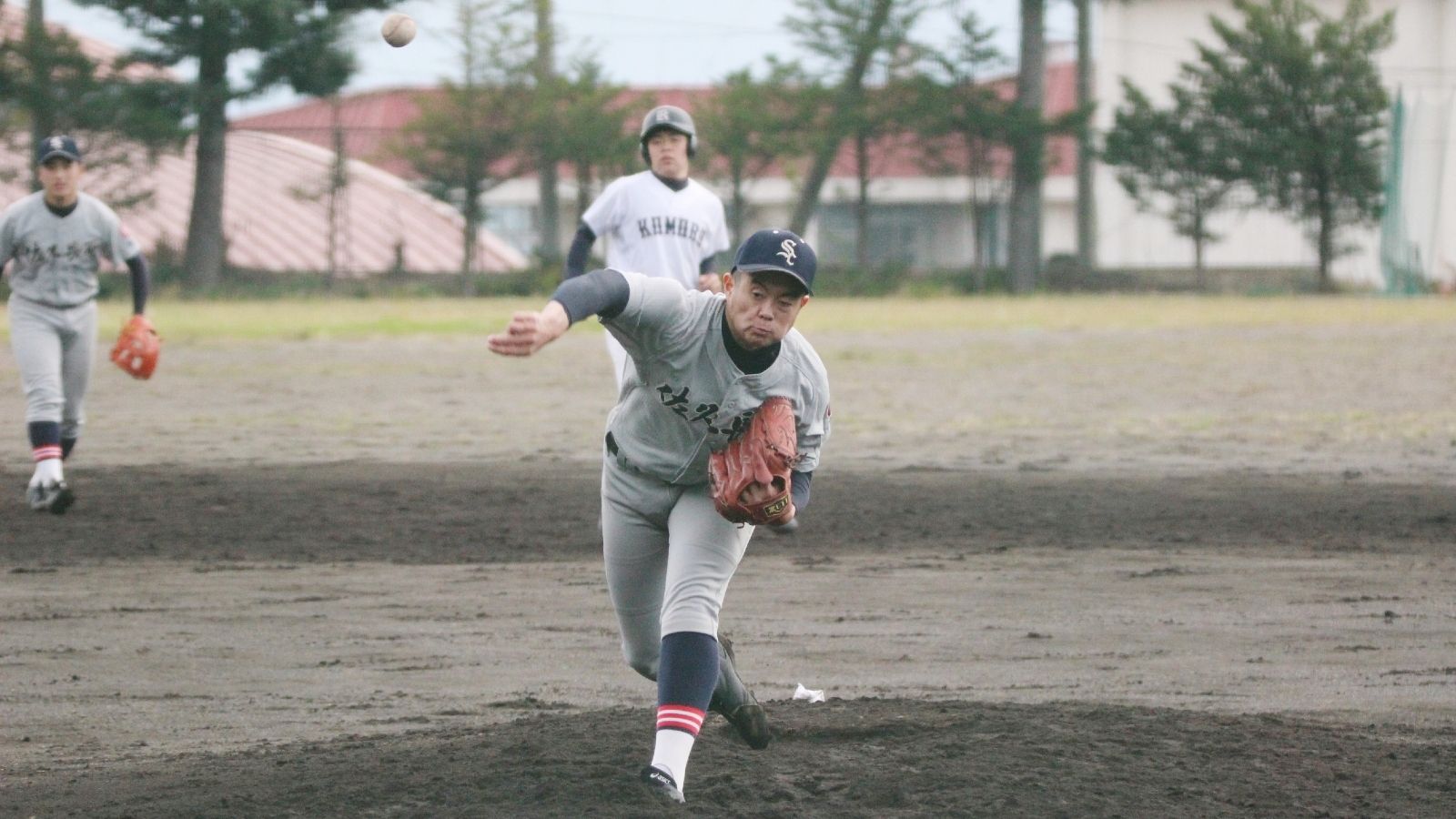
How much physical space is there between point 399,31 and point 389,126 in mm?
30346

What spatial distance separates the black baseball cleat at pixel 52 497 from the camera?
8.97 metres

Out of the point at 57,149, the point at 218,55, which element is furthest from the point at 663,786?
the point at 218,55

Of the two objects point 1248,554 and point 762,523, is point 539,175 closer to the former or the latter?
point 1248,554

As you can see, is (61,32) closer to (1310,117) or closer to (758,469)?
(1310,117)

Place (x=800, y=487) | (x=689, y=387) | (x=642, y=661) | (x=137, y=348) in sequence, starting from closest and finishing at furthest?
(x=689, y=387) < (x=800, y=487) < (x=642, y=661) < (x=137, y=348)

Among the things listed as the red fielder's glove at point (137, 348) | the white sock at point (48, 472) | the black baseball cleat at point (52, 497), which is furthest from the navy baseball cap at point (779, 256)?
the red fielder's glove at point (137, 348)

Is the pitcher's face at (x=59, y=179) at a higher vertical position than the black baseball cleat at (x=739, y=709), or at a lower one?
higher

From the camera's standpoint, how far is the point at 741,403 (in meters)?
4.34

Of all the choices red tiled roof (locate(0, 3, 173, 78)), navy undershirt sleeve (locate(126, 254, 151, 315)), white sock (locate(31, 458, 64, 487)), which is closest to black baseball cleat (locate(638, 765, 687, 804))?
white sock (locate(31, 458, 64, 487))

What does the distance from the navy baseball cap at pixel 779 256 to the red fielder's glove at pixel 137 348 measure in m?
6.20

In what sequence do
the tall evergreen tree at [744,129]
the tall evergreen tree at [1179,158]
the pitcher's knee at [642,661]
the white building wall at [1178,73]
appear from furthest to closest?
1. the white building wall at [1178,73]
2. the tall evergreen tree at [1179,158]
3. the tall evergreen tree at [744,129]
4. the pitcher's knee at [642,661]

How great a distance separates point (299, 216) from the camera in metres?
36.8

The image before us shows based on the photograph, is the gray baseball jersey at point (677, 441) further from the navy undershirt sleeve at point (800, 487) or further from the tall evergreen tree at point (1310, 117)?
the tall evergreen tree at point (1310, 117)

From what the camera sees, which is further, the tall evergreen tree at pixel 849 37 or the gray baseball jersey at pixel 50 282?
the tall evergreen tree at pixel 849 37
